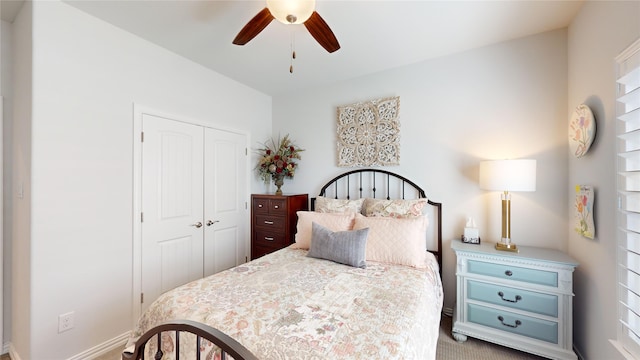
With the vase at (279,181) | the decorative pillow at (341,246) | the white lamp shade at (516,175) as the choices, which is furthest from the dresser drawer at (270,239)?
the white lamp shade at (516,175)

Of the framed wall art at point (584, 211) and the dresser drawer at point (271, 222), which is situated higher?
the framed wall art at point (584, 211)

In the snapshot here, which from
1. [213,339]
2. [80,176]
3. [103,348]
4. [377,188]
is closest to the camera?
[213,339]

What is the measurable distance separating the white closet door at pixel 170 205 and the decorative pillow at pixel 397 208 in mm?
1933

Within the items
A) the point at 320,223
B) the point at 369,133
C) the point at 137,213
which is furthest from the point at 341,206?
the point at 137,213

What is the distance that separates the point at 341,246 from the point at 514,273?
137 centimetres

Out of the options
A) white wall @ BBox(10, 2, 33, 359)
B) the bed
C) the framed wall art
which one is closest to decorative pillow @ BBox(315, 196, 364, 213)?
the bed

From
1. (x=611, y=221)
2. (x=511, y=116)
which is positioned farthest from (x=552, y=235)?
(x=511, y=116)

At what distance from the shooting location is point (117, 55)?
2.18m

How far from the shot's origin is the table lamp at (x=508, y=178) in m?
2.01

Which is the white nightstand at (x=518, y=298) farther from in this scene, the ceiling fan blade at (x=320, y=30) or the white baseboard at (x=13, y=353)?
the white baseboard at (x=13, y=353)

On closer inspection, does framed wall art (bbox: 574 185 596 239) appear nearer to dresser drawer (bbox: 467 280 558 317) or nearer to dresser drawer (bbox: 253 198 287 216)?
dresser drawer (bbox: 467 280 558 317)

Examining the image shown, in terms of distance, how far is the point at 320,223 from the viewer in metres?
2.45

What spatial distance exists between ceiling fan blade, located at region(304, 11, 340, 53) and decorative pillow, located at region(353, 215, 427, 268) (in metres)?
1.50

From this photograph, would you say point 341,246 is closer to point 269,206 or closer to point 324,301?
point 324,301
